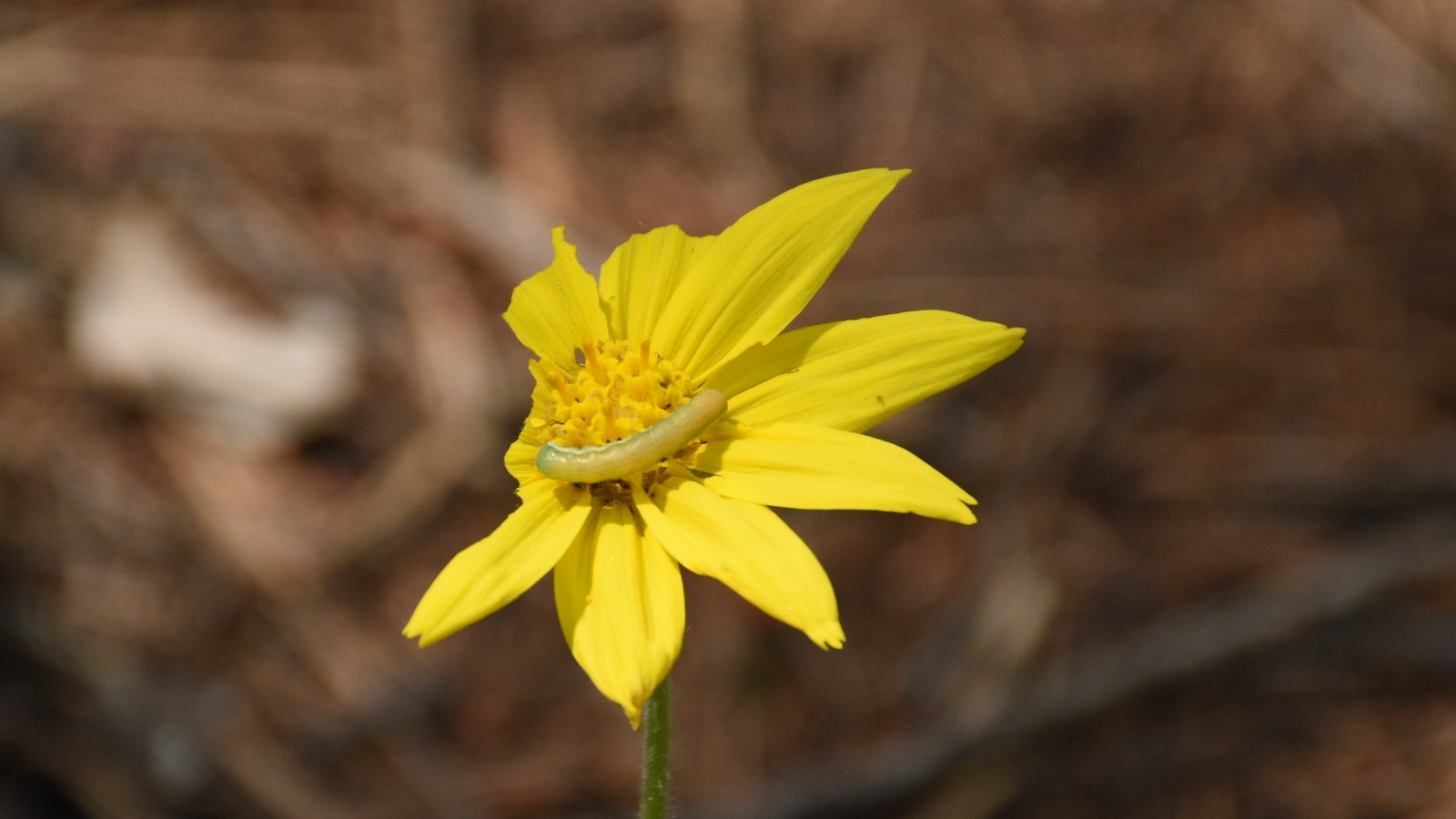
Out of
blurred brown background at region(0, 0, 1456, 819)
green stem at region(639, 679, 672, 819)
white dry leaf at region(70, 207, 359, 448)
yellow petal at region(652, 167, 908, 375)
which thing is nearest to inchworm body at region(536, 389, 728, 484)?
yellow petal at region(652, 167, 908, 375)

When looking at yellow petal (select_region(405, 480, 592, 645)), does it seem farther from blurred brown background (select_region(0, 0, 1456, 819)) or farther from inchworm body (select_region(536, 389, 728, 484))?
blurred brown background (select_region(0, 0, 1456, 819))

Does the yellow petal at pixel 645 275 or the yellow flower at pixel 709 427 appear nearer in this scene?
the yellow flower at pixel 709 427

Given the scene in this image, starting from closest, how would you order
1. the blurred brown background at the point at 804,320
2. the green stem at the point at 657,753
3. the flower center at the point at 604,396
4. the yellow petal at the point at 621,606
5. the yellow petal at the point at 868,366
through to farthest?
the yellow petal at the point at 621,606 < the green stem at the point at 657,753 < the yellow petal at the point at 868,366 < the flower center at the point at 604,396 < the blurred brown background at the point at 804,320

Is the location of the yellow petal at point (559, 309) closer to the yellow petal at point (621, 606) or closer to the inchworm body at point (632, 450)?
the inchworm body at point (632, 450)

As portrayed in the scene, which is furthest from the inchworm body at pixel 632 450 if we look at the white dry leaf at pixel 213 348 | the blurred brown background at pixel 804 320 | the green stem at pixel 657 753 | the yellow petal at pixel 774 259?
the white dry leaf at pixel 213 348

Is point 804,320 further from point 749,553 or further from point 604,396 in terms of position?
point 749,553

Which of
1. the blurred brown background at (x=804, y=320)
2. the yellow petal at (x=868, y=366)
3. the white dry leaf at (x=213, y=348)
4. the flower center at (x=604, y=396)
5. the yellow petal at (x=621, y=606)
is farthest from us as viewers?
the white dry leaf at (x=213, y=348)

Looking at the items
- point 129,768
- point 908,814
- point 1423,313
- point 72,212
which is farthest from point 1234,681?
point 72,212

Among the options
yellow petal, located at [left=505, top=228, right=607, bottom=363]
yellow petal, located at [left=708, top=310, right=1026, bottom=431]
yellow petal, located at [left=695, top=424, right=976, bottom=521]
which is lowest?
yellow petal, located at [left=695, top=424, right=976, bottom=521]
